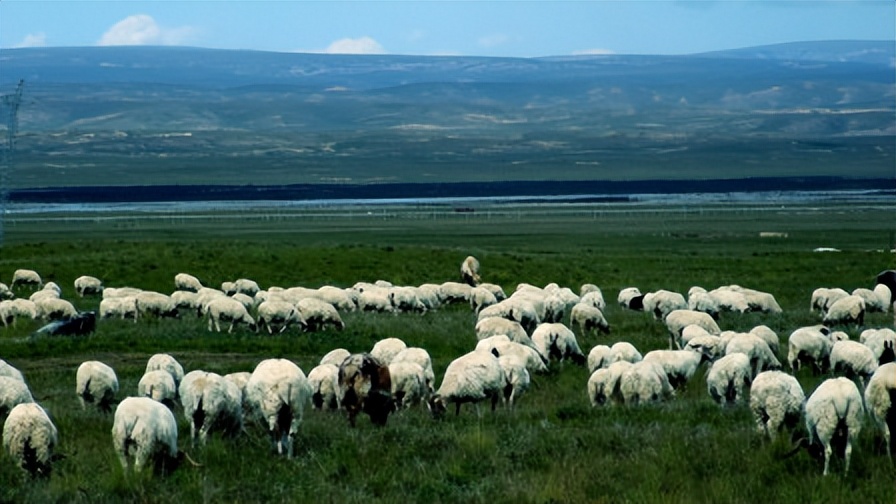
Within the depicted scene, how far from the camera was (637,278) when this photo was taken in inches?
1731

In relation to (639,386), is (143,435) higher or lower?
higher

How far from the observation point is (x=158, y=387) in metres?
16.2

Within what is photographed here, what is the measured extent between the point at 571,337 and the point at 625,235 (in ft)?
160

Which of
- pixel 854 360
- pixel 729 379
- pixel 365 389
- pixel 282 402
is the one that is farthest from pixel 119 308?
pixel 854 360

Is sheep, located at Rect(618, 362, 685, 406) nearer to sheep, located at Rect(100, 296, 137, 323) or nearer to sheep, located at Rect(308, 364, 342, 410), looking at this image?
sheep, located at Rect(308, 364, 342, 410)

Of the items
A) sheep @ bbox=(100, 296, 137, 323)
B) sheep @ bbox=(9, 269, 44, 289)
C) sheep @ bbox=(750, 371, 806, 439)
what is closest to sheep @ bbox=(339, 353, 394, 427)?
sheep @ bbox=(750, 371, 806, 439)

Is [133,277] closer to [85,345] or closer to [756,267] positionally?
[85,345]

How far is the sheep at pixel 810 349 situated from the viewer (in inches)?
801

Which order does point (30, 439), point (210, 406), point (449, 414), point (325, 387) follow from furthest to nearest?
point (325, 387) < point (449, 414) < point (210, 406) < point (30, 439)

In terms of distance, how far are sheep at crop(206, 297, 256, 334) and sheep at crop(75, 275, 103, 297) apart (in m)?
9.86

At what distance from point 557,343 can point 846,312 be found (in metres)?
8.04

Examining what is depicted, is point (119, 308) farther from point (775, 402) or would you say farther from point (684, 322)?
point (775, 402)

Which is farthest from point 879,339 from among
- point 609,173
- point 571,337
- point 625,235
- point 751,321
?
point 609,173

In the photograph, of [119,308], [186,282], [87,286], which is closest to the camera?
[119,308]
